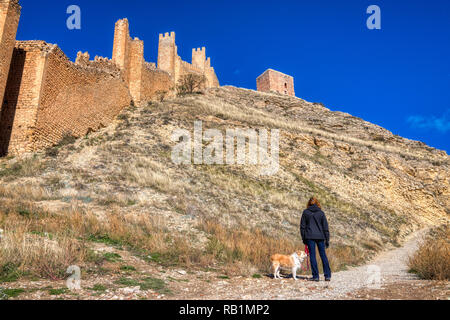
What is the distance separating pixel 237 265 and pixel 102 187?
6978 millimetres

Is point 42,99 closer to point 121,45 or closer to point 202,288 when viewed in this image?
point 121,45

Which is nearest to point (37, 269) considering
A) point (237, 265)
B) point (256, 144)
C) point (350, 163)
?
point (237, 265)

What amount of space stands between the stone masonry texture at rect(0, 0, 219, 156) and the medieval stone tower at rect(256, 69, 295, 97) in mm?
37332

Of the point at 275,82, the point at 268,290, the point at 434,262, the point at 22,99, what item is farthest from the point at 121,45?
the point at 275,82

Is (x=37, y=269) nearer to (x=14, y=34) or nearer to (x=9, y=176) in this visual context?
(x=9, y=176)

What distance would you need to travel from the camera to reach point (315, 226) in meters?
5.61

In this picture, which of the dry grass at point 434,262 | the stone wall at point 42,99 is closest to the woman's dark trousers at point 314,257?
the dry grass at point 434,262

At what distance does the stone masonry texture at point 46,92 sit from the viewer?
13.4 m

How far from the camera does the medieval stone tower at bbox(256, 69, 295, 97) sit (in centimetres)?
5453

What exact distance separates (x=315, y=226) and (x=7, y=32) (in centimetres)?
1552

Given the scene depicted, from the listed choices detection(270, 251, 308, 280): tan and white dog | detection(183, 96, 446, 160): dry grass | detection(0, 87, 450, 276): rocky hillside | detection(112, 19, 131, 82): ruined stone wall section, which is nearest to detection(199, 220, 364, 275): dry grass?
detection(0, 87, 450, 276): rocky hillside

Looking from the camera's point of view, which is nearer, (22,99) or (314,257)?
(314,257)

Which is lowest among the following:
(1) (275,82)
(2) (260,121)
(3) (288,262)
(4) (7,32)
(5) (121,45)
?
(3) (288,262)

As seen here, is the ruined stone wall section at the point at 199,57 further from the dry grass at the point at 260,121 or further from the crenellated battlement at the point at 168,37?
the dry grass at the point at 260,121
